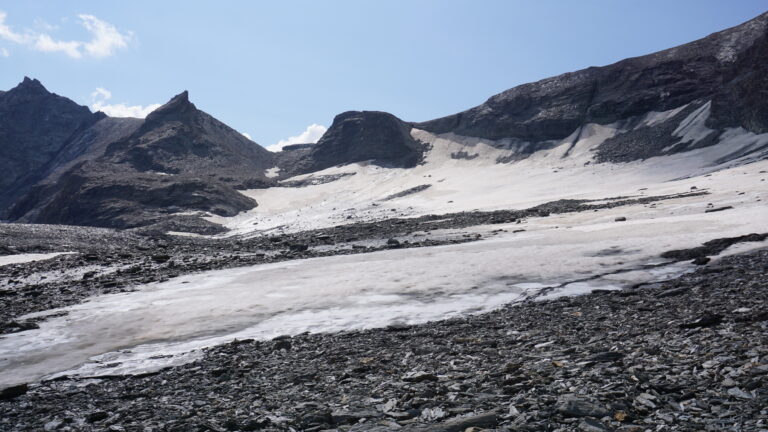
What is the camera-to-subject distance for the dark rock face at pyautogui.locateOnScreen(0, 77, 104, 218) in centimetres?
16340

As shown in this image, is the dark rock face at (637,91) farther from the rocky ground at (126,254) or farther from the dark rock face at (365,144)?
the rocky ground at (126,254)

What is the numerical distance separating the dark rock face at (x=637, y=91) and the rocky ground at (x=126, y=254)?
146ft

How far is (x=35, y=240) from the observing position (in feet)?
141

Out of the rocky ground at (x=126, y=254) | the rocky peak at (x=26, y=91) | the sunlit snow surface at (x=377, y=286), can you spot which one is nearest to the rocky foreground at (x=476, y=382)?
the sunlit snow surface at (x=377, y=286)

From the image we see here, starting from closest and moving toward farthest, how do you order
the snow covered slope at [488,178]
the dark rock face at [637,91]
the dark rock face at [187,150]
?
the snow covered slope at [488,178]
the dark rock face at [637,91]
the dark rock face at [187,150]

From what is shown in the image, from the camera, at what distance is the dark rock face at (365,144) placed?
118125 millimetres

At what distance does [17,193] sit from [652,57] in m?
174

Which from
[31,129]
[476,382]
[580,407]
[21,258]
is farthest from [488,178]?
[31,129]

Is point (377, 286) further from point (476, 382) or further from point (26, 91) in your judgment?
point (26, 91)

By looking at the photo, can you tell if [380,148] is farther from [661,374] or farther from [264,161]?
[661,374]

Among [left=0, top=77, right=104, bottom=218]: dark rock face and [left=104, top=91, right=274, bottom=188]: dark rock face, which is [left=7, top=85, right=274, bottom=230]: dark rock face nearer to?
[left=104, top=91, right=274, bottom=188]: dark rock face

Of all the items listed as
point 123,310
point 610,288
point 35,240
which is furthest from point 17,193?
point 610,288

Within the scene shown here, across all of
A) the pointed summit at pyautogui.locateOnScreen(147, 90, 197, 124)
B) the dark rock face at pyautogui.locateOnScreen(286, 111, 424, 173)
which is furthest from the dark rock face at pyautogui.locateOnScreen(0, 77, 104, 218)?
the dark rock face at pyautogui.locateOnScreen(286, 111, 424, 173)

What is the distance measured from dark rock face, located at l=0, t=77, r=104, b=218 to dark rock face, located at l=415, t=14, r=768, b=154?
12946 centimetres
